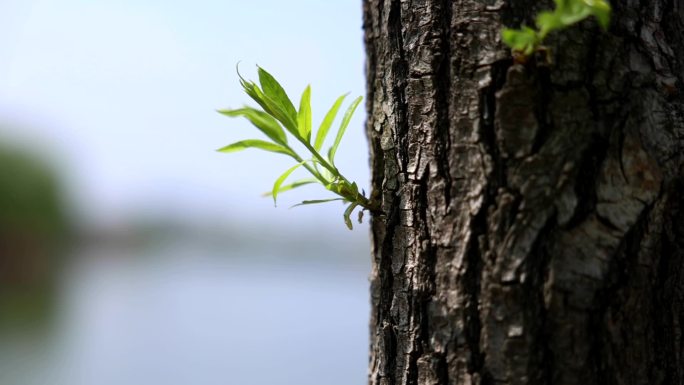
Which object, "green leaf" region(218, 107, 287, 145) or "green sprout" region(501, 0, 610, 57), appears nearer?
"green sprout" region(501, 0, 610, 57)

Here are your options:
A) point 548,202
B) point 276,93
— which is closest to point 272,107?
point 276,93

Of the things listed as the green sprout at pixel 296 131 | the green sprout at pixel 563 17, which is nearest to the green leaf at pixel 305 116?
the green sprout at pixel 296 131

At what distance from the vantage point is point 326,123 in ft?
1.81

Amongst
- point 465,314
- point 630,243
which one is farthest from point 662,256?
point 465,314

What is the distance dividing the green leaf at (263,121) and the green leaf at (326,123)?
29 millimetres

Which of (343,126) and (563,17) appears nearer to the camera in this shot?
(563,17)

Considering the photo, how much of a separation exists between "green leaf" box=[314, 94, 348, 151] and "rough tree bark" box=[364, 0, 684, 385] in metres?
0.10

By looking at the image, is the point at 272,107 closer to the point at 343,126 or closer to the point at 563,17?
the point at 343,126

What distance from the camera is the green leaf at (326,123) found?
54 centimetres

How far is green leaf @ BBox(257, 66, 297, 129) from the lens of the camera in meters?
0.50

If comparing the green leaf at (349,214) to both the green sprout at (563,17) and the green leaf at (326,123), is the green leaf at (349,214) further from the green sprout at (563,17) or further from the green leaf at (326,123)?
the green sprout at (563,17)

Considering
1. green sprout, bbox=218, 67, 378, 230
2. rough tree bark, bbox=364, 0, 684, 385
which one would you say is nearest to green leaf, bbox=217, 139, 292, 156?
green sprout, bbox=218, 67, 378, 230

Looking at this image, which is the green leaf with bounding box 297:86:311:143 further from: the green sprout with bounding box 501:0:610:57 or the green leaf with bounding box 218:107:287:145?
the green sprout with bounding box 501:0:610:57

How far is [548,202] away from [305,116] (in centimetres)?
22
